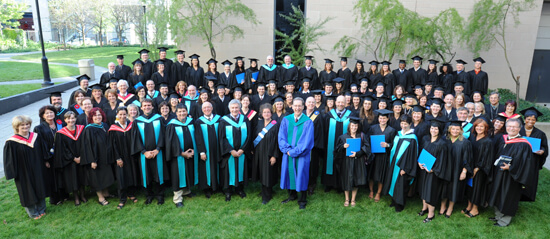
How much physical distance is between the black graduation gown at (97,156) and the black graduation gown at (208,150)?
140 centimetres

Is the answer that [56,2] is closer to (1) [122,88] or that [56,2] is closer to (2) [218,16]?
(2) [218,16]

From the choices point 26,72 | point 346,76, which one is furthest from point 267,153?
point 26,72

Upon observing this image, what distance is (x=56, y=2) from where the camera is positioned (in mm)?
38875

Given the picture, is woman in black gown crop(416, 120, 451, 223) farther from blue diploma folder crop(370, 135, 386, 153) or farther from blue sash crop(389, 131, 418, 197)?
blue diploma folder crop(370, 135, 386, 153)

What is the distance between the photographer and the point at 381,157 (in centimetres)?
568

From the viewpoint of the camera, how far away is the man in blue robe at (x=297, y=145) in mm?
5430

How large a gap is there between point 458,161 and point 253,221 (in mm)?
3151

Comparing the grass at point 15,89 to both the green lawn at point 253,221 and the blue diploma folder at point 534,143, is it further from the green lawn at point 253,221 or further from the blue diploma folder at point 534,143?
the blue diploma folder at point 534,143

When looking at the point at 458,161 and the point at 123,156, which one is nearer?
the point at 458,161

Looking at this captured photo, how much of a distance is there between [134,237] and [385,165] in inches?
157

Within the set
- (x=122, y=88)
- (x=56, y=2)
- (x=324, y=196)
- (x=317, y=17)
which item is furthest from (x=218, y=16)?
(x=56, y=2)

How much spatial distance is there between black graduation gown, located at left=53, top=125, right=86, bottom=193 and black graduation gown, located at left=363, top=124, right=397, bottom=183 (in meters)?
4.67

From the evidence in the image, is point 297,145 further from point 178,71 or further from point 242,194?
point 178,71

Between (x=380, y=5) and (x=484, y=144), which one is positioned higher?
(x=380, y=5)
